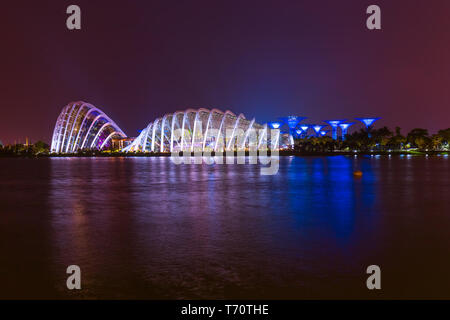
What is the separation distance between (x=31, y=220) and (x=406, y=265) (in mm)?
11997

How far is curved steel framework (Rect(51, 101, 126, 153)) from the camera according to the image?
11188 centimetres

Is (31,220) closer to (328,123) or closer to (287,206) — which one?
(287,206)

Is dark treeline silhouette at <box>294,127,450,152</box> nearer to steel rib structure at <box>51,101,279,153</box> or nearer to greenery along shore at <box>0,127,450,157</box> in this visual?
greenery along shore at <box>0,127,450,157</box>

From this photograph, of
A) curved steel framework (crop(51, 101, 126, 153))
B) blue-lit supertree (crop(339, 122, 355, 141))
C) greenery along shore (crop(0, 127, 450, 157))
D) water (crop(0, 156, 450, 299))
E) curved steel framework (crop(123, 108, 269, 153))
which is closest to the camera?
water (crop(0, 156, 450, 299))

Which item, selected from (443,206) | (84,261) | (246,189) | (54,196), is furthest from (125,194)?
(443,206)

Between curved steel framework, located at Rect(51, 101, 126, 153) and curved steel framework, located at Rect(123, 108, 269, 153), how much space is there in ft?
50.2

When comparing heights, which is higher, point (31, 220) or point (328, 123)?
point (328, 123)

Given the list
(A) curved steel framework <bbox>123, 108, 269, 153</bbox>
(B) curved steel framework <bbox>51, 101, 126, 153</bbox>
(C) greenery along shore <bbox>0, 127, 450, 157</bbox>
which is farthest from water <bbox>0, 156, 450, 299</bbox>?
(C) greenery along shore <bbox>0, 127, 450, 157</bbox>

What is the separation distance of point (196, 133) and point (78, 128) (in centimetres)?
3776

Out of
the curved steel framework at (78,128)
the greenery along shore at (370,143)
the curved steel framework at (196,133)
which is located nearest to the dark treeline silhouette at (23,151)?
the greenery along shore at (370,143)

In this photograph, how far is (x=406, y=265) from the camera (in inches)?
339

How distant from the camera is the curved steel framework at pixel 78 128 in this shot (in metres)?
112

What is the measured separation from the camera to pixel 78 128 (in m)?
112

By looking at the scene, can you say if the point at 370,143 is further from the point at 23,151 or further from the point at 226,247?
the point at 226,247
